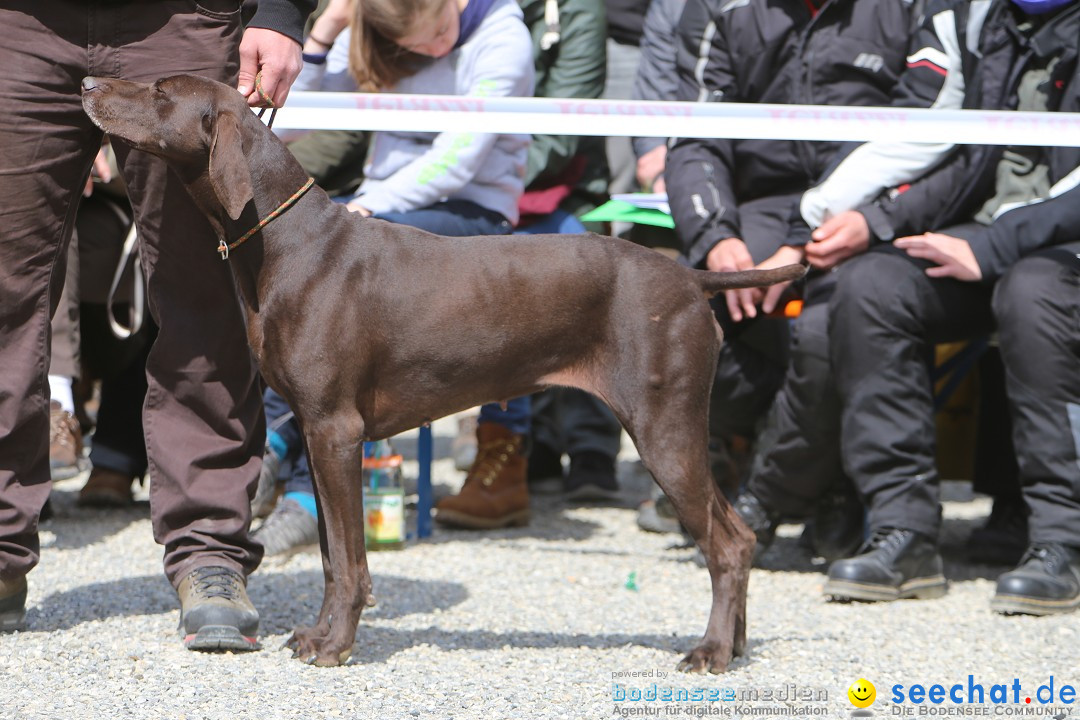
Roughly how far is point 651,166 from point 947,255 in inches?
84.7

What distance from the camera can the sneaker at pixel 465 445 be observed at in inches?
258

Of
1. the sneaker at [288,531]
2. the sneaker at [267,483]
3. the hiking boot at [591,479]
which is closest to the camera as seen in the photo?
the sneaker at [288,531]

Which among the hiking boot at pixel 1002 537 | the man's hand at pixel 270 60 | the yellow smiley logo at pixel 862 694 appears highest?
the man's hand at pixel 270 60

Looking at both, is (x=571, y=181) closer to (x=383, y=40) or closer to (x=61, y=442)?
(x=383, y=40)

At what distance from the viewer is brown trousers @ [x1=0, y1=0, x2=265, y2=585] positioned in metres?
3.45

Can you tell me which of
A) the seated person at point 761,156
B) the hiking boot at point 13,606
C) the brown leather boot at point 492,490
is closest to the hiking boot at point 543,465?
the brown leather boot at point 492,490

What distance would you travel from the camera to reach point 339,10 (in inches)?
213

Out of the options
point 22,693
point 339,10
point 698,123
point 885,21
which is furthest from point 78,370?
point 885,21

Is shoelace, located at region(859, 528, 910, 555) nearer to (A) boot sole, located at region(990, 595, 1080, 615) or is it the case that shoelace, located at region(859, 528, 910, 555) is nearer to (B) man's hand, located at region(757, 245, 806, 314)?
(A) boot sole, located at region(990, 595, 1080, 615)

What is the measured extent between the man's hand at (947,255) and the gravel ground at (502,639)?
1170 mm

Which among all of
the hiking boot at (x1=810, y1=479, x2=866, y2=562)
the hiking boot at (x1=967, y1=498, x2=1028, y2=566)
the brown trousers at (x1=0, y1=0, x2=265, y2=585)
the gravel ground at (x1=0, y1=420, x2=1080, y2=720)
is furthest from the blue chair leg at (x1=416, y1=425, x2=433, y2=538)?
the hiking boot at (x1=967, y1=498, x2=1028, y2=566)

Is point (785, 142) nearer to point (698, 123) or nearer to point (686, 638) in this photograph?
point (698, 123)

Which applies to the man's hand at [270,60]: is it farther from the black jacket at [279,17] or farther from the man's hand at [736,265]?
the man's hand at [736,265]

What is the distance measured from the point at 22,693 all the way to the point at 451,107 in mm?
2632
